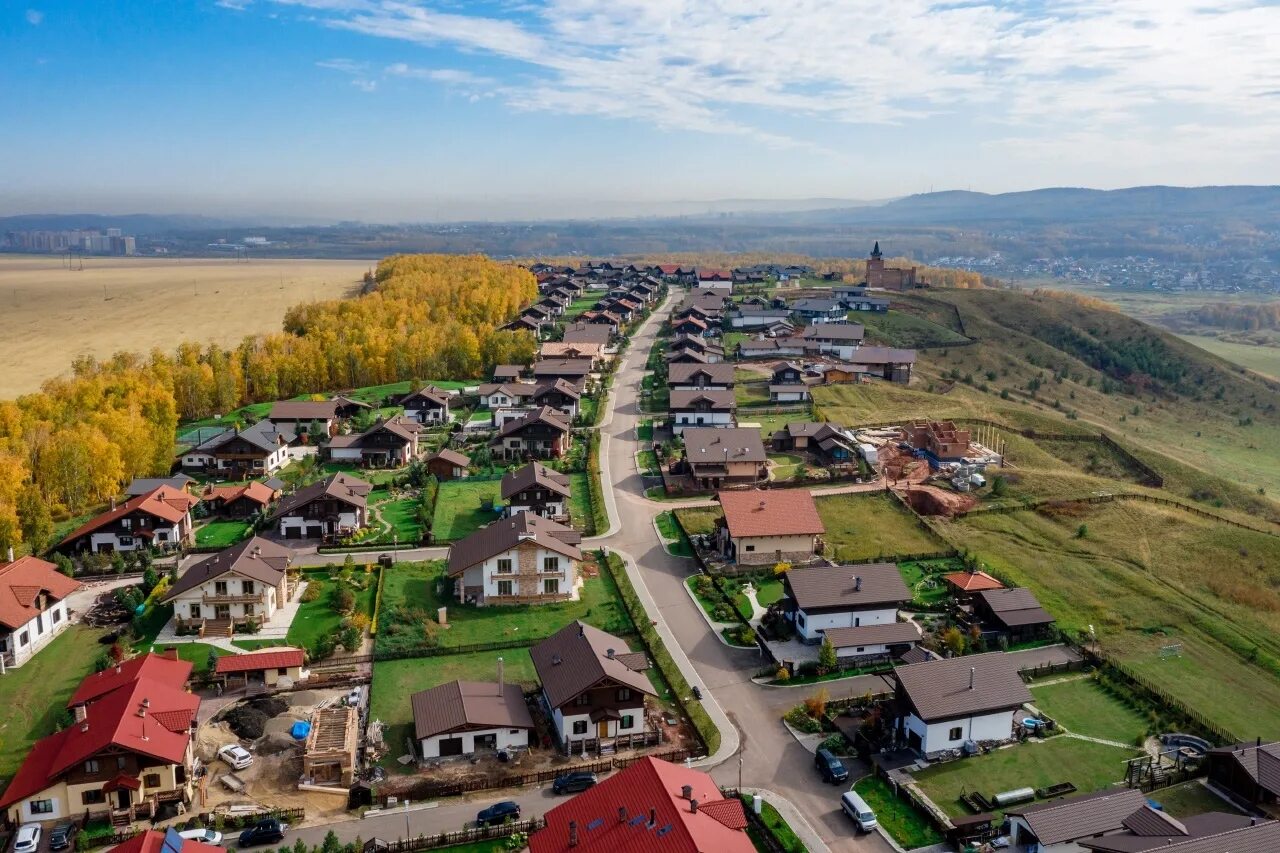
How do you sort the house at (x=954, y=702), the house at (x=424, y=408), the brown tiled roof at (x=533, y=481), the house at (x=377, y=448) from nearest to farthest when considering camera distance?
the house at (x=954, y=702) → the brown tiled roof at (x=533, y=481) → the house at (x=377, y=448) → the house at (x=424, y=408)

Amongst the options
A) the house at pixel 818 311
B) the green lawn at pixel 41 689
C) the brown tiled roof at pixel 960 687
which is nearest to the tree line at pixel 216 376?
the green lawn at pixel 41 689

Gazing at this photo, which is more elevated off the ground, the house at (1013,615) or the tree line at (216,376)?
the tree line at (216,376)

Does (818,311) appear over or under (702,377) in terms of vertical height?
over

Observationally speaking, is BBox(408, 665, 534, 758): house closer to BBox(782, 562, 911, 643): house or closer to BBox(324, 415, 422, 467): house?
BBox(782, 562, 911, 643): house

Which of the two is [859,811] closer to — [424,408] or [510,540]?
[510,540]

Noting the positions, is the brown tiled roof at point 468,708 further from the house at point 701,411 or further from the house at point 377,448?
the house at point 701,411

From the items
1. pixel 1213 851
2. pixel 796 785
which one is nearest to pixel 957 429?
pixel 796 785

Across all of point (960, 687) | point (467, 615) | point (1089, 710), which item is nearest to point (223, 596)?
point (467, 615)
